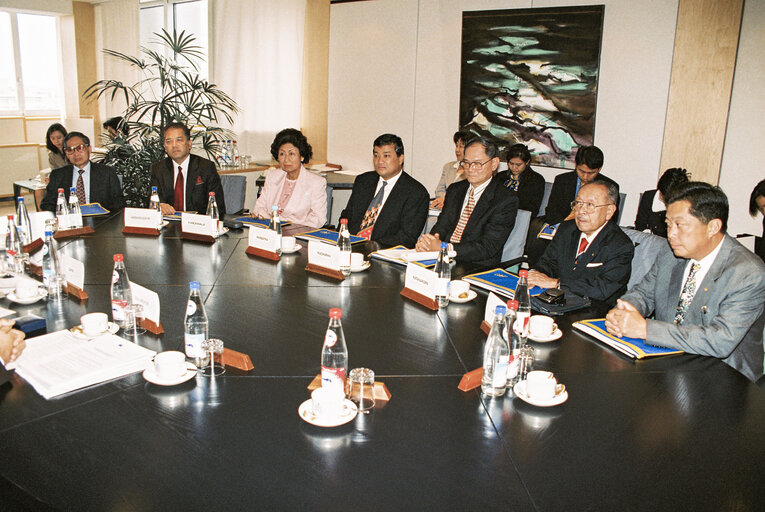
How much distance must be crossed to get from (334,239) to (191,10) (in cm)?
695

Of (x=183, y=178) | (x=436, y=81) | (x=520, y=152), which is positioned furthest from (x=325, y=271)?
(x=436, y=81)

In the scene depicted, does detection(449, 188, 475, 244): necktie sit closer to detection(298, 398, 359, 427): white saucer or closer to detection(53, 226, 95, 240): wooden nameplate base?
detection(53, 226, 95, 240): wooden nameplate base

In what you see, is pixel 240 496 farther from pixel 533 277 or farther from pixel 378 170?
pixel 378 170

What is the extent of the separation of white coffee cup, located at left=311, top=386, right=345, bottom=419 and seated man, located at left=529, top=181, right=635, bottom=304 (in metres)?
1.54

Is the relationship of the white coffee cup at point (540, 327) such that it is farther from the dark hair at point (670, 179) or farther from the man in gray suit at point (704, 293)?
the dark hair at point (670, 179)

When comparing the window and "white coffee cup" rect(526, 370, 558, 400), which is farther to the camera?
the window

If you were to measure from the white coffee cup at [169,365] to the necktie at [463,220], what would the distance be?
2467mm

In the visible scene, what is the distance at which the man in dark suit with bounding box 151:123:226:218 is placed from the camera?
14.5ft

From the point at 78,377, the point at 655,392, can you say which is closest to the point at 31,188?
the point at 78,377

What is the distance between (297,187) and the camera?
4.45 metres

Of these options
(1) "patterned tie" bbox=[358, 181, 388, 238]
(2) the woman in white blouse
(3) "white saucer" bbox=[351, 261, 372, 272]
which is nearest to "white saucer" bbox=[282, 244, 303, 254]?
(3) "white saucer" bbox=[351, 261, 372, 272]

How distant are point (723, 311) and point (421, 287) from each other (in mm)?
1116

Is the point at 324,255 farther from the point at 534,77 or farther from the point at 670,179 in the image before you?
the point at 534,77

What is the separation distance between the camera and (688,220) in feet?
7.54
